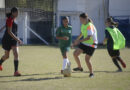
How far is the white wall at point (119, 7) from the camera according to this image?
32.1m

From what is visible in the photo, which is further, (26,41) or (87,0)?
(87,0)

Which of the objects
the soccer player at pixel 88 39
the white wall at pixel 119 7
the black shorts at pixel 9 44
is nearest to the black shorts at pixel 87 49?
the soccer player at pixel 88 39

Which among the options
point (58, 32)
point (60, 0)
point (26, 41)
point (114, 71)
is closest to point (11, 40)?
point (58, 32)

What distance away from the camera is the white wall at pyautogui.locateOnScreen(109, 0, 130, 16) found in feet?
105

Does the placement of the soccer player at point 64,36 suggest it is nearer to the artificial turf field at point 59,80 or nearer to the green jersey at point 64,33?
the green jersey at point 64,33

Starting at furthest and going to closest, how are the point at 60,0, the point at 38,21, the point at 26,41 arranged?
the point at 60,0, the point at 38,21, the point at 26,41

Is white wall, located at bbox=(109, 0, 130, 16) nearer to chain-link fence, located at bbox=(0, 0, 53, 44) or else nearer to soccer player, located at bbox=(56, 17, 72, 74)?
chain-link fence, located at bbox=(0, 0, 53, 44)

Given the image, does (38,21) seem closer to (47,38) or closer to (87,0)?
(47,38)

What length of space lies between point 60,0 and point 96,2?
10.7 ft

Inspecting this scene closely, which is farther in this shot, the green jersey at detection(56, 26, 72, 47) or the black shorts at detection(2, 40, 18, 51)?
the green jersey at detection(56, 26, 72, 47)

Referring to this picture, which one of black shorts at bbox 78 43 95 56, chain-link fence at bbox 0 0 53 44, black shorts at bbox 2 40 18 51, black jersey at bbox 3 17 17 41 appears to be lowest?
chain-link fence at bbox 0 0 53 44

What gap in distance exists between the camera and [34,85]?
28.9 feet

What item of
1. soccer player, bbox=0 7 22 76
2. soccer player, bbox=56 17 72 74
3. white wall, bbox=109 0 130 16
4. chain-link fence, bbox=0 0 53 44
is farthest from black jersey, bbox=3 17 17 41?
white wall, bbox=109 0 130 16

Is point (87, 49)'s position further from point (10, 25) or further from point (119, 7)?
point (119, 7)
